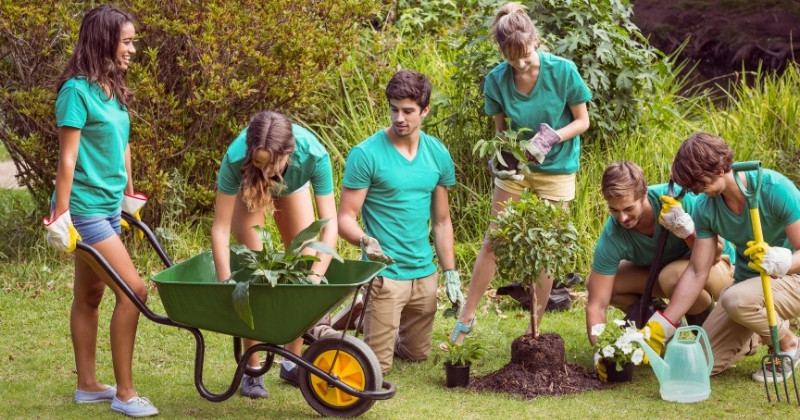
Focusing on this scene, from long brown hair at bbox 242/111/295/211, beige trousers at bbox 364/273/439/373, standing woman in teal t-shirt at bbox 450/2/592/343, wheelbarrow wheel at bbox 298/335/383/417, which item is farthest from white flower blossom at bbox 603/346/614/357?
long brown hair at bbox 242/111/295/211

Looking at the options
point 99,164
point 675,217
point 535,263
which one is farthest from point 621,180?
point 99,164

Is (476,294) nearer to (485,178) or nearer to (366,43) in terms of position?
(485,178)

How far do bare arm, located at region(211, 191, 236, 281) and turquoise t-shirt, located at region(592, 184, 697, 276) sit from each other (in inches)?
62.8

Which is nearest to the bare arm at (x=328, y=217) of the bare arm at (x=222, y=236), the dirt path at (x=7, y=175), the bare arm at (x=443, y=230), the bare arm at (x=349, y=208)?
the bare arm at (x=349, y=208)

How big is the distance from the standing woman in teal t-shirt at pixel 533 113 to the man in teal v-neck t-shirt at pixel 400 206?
25 cm

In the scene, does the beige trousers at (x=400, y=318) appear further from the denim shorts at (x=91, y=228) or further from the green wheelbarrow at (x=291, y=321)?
the denim shorts at (x=91, y=228)

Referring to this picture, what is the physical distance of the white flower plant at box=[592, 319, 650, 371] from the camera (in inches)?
166

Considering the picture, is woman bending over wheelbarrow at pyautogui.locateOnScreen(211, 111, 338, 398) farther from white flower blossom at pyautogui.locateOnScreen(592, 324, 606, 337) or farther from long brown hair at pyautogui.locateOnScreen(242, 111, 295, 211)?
white flower blossom at pyautogui.locateOnScreen(592, 324, 606, 337)

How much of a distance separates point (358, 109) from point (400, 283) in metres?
2.84

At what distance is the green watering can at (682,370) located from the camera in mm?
4133

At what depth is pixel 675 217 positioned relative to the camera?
434 cm

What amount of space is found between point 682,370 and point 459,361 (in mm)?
891

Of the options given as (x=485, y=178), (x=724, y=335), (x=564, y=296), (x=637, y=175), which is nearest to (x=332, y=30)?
(x=485, y=178)

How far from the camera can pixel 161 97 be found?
20.3ft
